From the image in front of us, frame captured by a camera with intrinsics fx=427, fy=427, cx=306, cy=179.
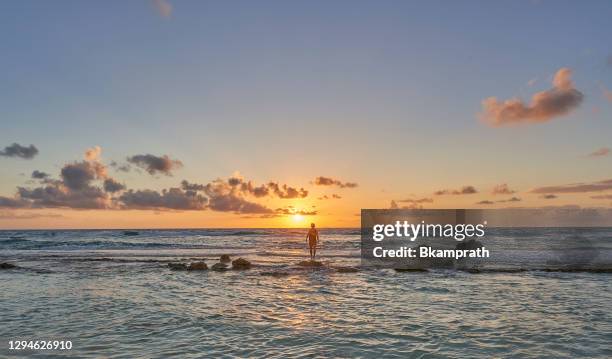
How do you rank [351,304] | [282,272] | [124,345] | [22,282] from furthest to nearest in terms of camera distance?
[282,272] < [22,282] < [351,304] < [124,345]

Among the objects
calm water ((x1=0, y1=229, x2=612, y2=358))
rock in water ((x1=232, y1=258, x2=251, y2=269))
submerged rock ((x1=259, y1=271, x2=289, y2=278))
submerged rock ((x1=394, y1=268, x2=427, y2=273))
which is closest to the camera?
calm water ((x1=0, y1=229, x2=612, y2=358))

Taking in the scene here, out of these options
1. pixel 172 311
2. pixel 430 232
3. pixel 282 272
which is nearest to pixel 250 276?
pixel 282 272

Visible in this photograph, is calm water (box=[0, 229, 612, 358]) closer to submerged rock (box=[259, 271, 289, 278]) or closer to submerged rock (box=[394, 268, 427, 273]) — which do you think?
submerged rock (box=[259, 271, 289, 278])

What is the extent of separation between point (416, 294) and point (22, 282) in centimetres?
2289

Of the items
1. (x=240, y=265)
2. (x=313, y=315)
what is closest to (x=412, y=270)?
(x=240, y=265)

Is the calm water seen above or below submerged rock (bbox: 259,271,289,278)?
above

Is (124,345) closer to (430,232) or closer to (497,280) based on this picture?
(497,280)

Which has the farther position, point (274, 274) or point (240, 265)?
point (240, 265)

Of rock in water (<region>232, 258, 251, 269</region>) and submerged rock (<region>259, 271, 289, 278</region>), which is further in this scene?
rock in water (<region>232, 258, 251, 269</region>)

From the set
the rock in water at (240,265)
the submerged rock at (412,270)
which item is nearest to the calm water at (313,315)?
the submerged rock at (412,270)

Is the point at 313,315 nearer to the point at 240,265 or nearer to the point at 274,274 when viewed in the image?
the point at 274,274

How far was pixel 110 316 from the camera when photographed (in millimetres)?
16266

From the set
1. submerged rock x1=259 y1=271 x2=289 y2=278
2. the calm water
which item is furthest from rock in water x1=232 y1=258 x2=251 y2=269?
the calm water

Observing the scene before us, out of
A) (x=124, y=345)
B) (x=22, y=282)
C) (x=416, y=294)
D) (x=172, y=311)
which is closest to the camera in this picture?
(x=124, y=345)
